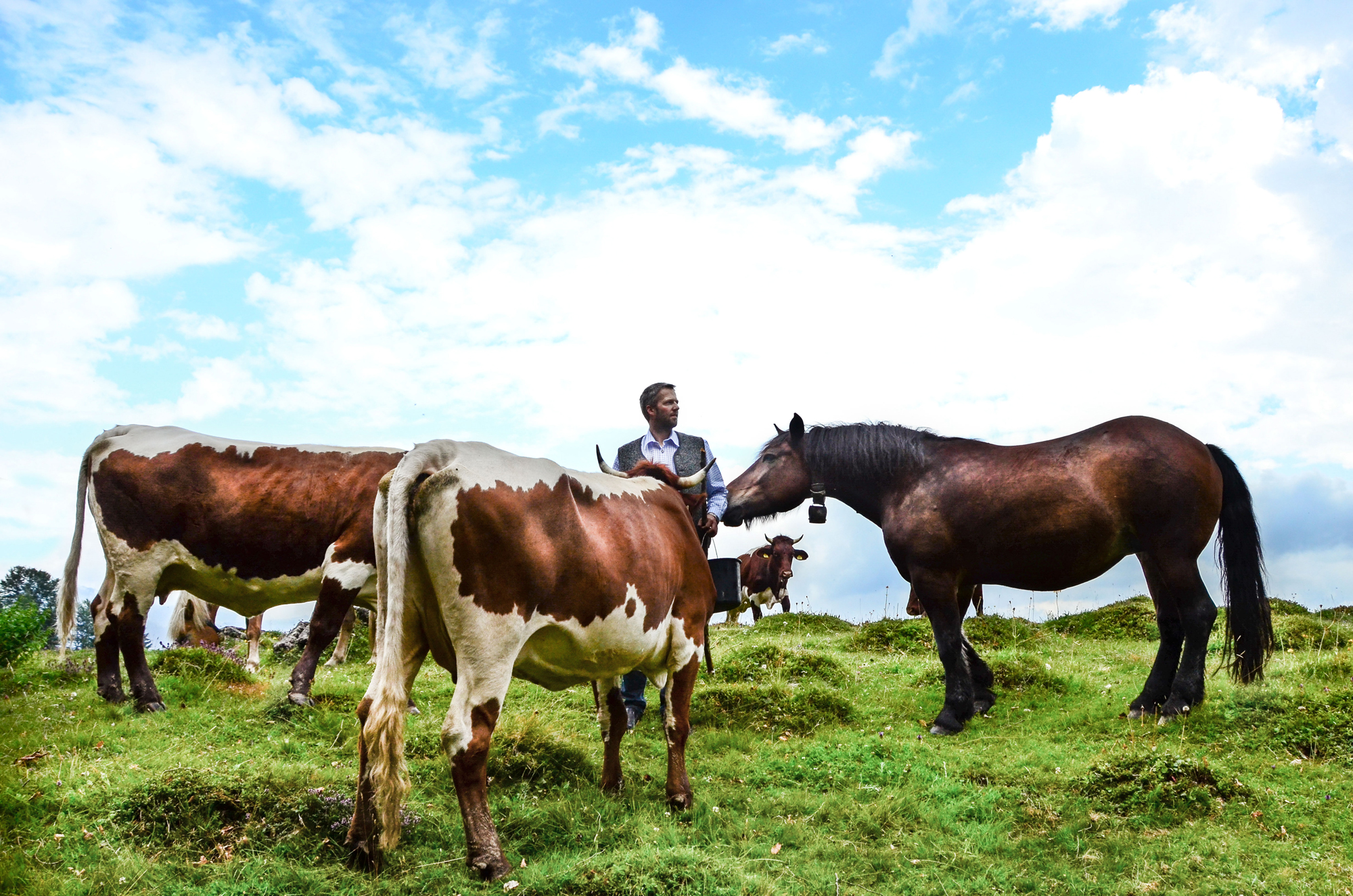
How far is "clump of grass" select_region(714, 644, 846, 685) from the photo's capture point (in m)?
11.1

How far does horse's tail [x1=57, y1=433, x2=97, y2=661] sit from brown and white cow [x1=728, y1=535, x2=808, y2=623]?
17947 millimetres

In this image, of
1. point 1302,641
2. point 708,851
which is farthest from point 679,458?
point 1302,641

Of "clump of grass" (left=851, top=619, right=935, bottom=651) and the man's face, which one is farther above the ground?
the man's face

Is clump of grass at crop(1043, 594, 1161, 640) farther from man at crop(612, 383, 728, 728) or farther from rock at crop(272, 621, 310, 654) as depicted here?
rock at crop(272, 621, 310, 654)

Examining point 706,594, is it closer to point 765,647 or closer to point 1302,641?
point 765,647

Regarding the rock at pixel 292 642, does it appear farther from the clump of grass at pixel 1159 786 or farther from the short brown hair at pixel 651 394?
the clump of grass at pixel 1159 786

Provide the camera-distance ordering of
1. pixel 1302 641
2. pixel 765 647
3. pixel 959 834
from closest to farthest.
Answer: pixel 959 834
pixel 765 647
pixel 1302 641

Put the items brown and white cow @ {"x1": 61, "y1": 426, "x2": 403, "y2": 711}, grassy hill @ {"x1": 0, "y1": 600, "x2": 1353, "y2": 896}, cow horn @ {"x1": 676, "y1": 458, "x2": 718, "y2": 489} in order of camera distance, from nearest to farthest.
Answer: grassy hill @ {"x1": 0, "y1": 600, "x2": 1353, "y2": 896} < cow horn @ {"x1": 676, "y1": 458, "x2": 718, "y2": 489} < brown and white cow @ {"x1": 61, "y1": 426, "x2": 403, "y2": 711}

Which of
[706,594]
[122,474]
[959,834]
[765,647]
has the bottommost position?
[959,834]

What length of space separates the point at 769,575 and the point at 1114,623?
38.4 ft

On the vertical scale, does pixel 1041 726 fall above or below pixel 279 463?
below

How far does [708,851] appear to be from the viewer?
5945 millimetres

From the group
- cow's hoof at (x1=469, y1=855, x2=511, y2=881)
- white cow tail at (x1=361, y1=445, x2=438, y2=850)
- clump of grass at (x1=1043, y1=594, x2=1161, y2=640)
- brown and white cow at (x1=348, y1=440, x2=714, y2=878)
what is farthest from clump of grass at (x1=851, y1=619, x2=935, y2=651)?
white cow tail at (x1=361, y1=445, x2=438, y2=850)

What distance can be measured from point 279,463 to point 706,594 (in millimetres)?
4749
